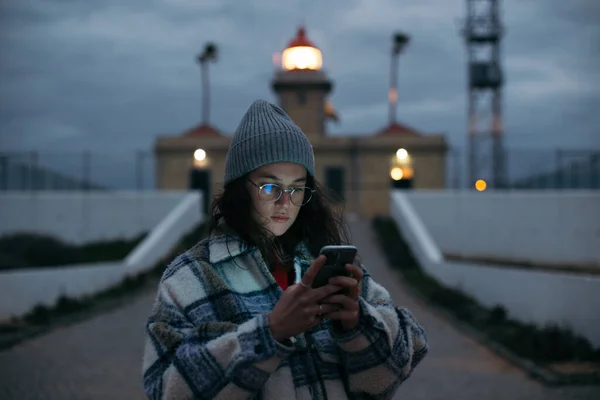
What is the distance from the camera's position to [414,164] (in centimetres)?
3834

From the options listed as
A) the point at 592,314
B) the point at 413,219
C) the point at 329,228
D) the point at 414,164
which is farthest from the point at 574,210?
the point at 329,228

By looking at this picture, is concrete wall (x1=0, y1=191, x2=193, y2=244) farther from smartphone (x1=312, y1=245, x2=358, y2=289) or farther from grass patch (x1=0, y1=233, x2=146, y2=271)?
smartphone (x1=312, y1=245, x2=358, y2=289)

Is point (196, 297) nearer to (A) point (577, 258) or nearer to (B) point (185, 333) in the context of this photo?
(B) point (185, 333)

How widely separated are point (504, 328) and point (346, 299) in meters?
→ 10.8

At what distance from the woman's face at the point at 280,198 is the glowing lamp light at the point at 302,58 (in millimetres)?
37188

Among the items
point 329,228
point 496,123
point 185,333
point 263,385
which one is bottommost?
point 263,385

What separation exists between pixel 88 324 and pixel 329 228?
11.0 meters

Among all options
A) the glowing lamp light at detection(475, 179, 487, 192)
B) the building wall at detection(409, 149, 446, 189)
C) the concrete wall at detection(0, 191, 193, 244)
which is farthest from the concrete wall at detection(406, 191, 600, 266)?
the building wall at detection(409, 149, 446, 189)

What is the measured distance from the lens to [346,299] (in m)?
2.30

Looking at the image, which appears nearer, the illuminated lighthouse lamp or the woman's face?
the woman's face

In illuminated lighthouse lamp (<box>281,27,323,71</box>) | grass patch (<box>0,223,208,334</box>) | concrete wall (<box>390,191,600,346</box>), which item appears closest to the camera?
concrete wall (<box>390,191,600,346</box>)

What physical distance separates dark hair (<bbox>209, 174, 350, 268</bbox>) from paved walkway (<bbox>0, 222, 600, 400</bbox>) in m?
5.58

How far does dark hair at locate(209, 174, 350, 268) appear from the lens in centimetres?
270

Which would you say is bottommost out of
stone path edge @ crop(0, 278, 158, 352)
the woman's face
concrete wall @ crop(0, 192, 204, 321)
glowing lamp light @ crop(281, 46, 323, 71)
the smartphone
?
stone path edge @ crop(0, 278, 158, 352)
